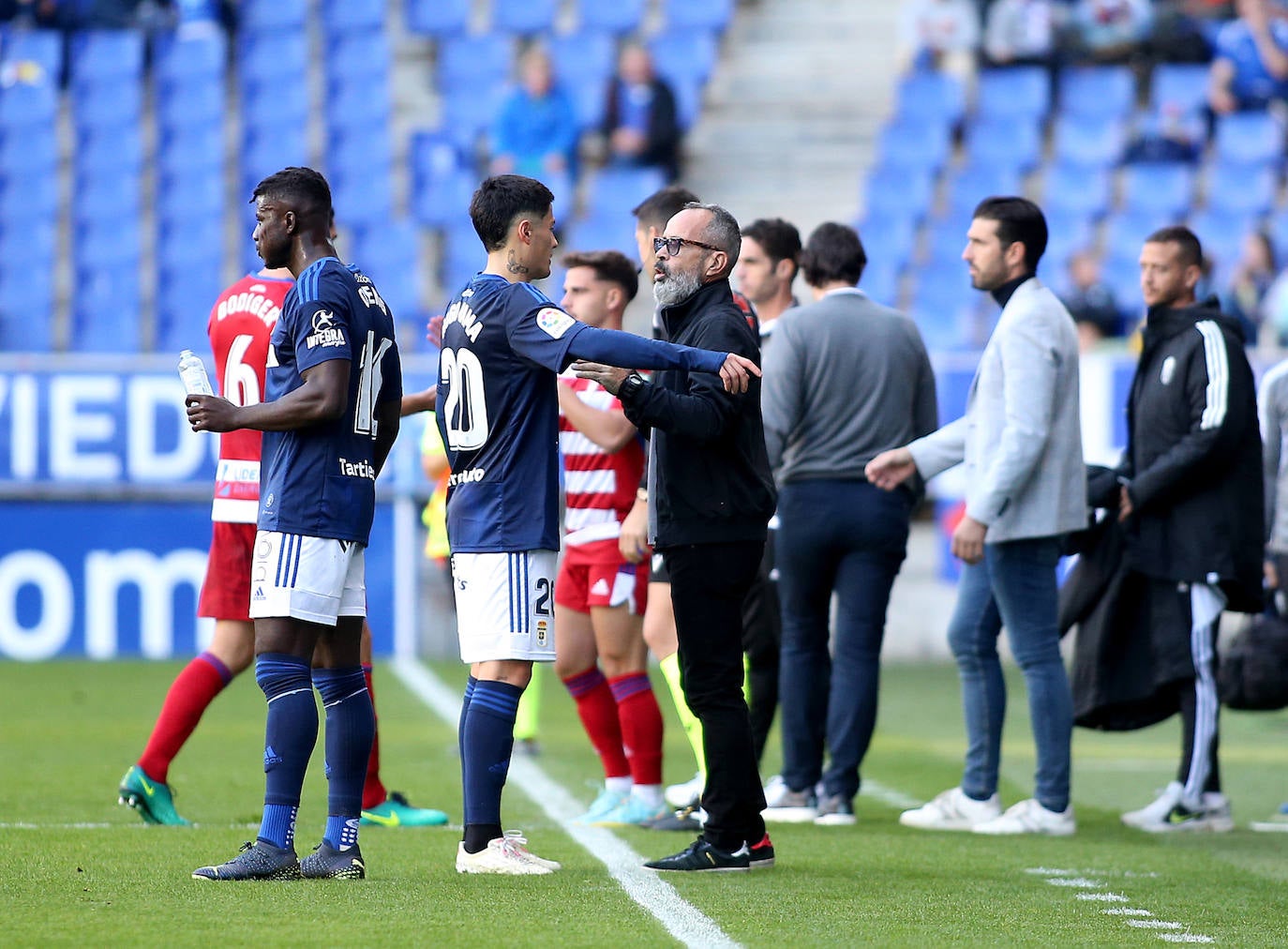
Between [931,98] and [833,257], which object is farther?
[931,98]

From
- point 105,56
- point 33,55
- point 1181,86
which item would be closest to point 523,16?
point 105,56

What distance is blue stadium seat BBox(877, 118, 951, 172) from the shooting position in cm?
1750

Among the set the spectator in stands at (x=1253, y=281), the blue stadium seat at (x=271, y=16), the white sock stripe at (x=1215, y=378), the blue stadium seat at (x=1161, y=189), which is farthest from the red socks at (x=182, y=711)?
the blue stadium seat at (x=271, y=16)

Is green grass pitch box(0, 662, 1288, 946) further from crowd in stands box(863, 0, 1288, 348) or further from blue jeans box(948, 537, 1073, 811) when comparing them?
crowd in stands box(863, 0, 1288, 348)

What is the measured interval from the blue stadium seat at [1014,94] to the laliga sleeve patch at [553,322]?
44.4ft

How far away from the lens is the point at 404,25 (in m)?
19.0

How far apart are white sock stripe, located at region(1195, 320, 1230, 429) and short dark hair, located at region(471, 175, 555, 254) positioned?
8.82 ft

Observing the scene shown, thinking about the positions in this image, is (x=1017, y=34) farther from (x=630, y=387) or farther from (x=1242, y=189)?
(x=630, y=387)

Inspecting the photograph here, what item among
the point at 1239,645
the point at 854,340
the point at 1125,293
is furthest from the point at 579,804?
the point at 1125,293

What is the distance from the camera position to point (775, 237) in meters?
7.03

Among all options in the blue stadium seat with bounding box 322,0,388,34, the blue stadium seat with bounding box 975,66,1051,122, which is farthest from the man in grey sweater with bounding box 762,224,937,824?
the blue stadium seat with bounding box 322,0,388,34

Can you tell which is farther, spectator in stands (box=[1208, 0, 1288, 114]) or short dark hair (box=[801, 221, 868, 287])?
spectator in stands (box=[1208, 0, 1288, 114])

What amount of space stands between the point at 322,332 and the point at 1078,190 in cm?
1330

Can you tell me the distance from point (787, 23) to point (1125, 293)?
17.2ft
